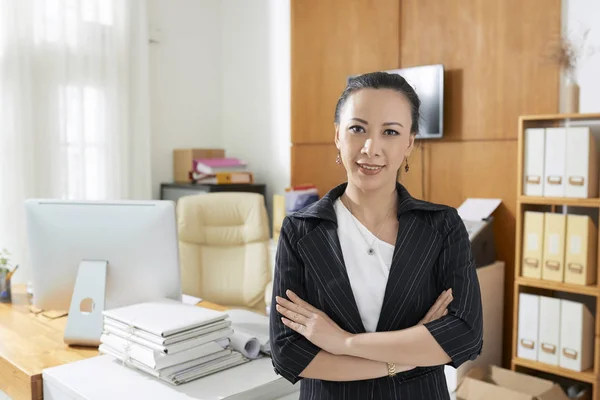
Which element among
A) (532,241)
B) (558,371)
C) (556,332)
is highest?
(532,241)

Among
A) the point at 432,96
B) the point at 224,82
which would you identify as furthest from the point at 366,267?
the point at 224,82

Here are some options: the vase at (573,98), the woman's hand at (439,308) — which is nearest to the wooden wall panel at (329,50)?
the vase at (573,98)

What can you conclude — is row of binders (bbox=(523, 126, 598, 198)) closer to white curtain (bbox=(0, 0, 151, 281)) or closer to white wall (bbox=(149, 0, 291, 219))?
white wall (bbox=(149, 0, 291, 219))

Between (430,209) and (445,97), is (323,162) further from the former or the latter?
(430,209)

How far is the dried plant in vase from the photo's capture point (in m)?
2.85

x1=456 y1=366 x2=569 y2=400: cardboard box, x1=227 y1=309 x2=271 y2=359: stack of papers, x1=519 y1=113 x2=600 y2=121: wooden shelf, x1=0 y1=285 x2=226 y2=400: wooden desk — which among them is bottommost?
x1=456 y1=366 x2=569 y2=400: cardboard box

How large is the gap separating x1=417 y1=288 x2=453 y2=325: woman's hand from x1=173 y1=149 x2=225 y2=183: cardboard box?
11.1ft

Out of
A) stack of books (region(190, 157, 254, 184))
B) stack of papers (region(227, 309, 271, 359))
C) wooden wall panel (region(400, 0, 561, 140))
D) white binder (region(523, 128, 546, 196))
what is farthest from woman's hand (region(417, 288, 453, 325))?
stack of books (region(190, 157, 254, 184))

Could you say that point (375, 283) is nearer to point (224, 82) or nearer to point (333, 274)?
point (333, 274)

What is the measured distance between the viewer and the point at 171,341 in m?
1.59

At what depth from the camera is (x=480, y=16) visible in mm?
3256

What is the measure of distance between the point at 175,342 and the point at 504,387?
6.18 ft

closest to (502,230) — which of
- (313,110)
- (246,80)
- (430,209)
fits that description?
(313,110)

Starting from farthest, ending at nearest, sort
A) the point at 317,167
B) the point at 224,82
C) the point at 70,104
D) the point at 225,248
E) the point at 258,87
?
the point at 224,82, the point at 258,87, the point at 317,167, the point at 70,104, the point at 225,248
